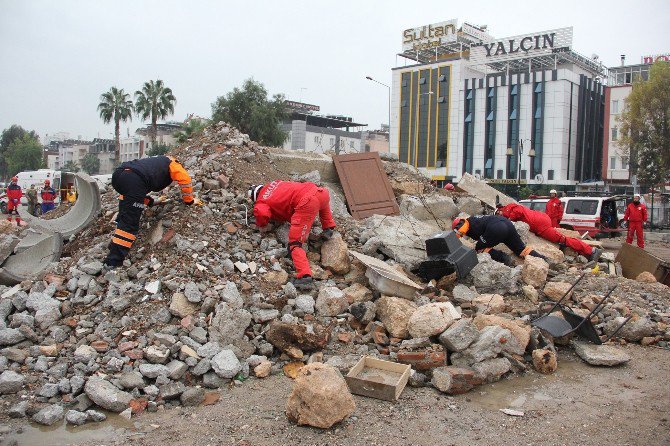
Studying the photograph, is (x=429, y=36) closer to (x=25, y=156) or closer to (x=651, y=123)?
(x=651, y=123)

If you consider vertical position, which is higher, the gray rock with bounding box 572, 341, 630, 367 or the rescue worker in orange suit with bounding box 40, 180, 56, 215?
the rescue worker in orange suit with bounding box 40, 180, 56, 215

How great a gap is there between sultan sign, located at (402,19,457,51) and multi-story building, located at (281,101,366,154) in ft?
36.8

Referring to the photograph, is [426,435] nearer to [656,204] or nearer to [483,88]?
[656,204]

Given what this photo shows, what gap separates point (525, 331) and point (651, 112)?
24925mm

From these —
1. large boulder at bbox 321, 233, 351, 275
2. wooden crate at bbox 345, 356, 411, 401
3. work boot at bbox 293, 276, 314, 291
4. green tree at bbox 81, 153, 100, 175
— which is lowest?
wooden crate at bbox 345, 356, 411, 401

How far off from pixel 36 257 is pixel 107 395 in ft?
11.0

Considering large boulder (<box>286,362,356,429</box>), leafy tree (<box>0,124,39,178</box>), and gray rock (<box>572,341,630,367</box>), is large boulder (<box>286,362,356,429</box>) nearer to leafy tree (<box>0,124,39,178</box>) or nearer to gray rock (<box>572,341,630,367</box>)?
gray rock (<box>572,341,630,367</box>)

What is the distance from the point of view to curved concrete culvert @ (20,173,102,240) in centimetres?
708

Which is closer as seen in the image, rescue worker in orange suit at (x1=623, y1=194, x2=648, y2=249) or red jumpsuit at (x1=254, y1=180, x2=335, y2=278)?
red jumpsuit at (x1=254, y1=180, x2=335, y2=278)

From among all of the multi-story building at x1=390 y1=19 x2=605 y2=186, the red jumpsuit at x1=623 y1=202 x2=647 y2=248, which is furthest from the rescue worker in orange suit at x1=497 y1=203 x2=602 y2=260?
the multi-story building at x1=390 y1=19 x2=605 y2=186

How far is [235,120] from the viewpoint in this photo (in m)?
36.1

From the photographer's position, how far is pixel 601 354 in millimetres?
5020

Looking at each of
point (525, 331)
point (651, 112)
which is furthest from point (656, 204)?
point (525, 331)

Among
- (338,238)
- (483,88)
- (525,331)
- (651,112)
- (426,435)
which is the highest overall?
(483,88)
